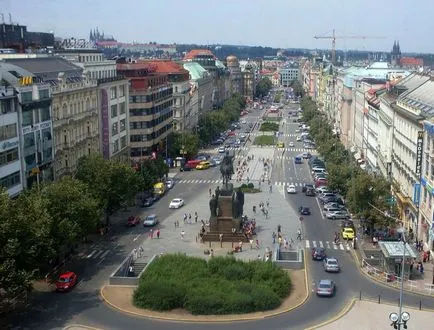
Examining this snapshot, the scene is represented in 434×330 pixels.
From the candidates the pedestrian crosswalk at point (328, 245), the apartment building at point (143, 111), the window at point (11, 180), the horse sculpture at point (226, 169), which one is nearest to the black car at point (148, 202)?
the horse sculpture at point (226, 169)

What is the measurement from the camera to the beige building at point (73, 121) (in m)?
81.6

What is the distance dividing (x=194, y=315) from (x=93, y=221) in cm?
1813

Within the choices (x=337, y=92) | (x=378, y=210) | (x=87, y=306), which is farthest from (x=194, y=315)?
(x=337, y=92)

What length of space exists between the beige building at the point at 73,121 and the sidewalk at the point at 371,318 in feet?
149

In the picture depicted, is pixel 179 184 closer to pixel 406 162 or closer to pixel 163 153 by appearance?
pixel 163 153

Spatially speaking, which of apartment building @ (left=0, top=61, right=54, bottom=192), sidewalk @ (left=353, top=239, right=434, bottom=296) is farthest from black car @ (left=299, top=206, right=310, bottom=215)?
apartment building @ (left=0, top=61, right=54, bottom=192)

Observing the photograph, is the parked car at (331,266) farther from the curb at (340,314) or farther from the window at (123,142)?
the window at (123,142)

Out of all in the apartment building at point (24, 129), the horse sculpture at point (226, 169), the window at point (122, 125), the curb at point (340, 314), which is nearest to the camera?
the curb at point (340, 314)

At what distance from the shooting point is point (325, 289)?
51.7 metres

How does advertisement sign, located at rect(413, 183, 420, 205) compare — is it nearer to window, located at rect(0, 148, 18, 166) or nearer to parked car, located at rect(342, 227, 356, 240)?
parked car, located at rect(342, 227, 356, 240)

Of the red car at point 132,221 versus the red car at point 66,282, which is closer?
the red car at point 66,282

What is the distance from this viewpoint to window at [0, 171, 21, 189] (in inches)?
2566

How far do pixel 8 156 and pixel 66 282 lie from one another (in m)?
18.7

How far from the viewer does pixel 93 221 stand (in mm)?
61500
